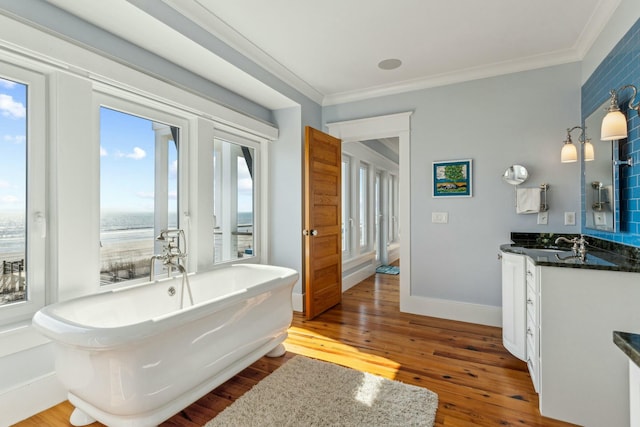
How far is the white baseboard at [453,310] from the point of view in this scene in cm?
327

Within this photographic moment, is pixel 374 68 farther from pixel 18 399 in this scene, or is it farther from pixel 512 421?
pixel 18 399

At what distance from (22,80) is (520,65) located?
3.83 meters

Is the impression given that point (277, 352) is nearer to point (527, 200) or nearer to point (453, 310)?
point (453, 310)

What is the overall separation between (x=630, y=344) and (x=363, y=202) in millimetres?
5245

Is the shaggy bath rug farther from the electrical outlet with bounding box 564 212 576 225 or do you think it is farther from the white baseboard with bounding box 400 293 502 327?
the electrical outlet with bounding box 564 212 576 225

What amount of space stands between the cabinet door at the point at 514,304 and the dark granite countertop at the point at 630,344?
169 cm

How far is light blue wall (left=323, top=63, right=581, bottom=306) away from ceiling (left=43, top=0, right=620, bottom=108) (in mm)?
210

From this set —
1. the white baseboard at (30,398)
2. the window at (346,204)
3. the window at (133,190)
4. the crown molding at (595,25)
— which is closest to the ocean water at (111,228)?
the window at (133,190)

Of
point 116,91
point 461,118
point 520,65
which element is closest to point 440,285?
point 461,118

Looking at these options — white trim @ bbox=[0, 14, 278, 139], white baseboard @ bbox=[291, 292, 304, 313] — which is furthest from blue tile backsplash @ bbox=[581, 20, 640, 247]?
white trim @ bbox=[0, 14, 278, 139]

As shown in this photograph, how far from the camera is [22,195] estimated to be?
192 centimetres

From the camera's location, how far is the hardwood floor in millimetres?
1875

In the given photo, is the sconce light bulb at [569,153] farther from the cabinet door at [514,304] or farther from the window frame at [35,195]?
the window frame at [35,195]

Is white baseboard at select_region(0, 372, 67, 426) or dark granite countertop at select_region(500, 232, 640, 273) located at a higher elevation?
dark granite countertop at select_region(500, 232, 640, 273)
